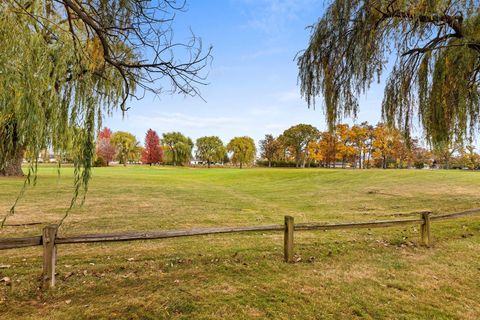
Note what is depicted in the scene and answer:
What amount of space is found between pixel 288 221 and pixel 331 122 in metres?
3.38

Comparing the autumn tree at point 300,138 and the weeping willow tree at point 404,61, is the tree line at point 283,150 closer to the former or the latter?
the autumn tree at point 300,138

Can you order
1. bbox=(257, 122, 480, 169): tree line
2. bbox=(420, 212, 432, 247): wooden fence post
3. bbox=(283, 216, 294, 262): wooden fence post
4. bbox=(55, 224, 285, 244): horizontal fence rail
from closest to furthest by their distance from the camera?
bbox=(55, 224, 285, 244): horizontal fence rail < bbox=(283, 216, 294, 262): wooden fence post < bbox=(420, 212, 432, 247): wooden fence post < bbox=(257, 122, 480, 169): tree line

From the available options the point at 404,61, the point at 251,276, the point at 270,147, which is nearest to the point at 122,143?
the point at 270,147

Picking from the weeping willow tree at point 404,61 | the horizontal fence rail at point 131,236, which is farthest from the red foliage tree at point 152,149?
the horizontal fence rail at point 131,236

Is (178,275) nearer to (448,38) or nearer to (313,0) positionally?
(313,0)

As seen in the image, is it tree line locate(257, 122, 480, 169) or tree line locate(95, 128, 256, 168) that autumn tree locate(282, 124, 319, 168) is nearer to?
tree line locate(257, 122, 480, 169)

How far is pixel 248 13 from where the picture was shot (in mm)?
7219

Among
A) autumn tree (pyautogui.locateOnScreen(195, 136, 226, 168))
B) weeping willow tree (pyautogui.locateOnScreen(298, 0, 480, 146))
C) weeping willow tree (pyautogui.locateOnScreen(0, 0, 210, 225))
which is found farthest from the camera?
autumn tree (pyautogui.locateOnScreen(195, 136, 226, 168))

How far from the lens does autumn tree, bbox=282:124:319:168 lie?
6266 centimetres

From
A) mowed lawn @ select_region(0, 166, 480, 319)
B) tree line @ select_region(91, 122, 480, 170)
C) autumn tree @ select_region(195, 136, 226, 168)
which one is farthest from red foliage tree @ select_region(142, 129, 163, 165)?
mowed lawn @ select_region(0, 166, 480, 319)

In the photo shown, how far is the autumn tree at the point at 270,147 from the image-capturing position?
7575 centimetres

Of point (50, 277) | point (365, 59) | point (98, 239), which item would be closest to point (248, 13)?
point (365, 59)

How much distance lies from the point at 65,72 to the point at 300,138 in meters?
63.0

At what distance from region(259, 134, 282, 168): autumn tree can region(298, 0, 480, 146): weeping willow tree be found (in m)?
66.8
